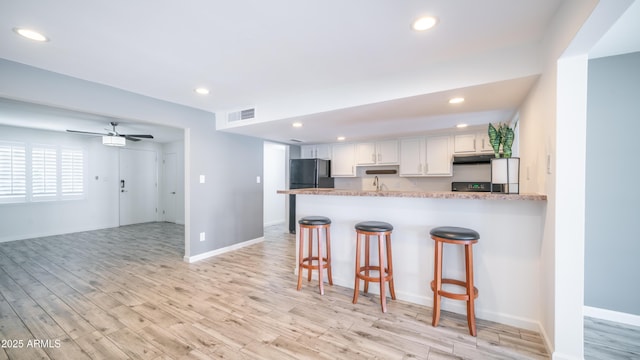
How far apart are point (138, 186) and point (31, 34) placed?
6.04 metres

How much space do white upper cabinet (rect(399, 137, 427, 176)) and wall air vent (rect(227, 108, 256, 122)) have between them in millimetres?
3051

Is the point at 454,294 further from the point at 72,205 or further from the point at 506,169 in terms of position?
the point at 72,205

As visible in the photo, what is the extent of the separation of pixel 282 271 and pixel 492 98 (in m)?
3.19

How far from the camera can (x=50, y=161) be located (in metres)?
5.54

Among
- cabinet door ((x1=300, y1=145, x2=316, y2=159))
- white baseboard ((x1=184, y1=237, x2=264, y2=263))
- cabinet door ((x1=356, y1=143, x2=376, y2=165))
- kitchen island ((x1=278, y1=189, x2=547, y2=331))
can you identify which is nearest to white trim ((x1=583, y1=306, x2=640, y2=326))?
kitchen island ((x1=278, y1=189, x2=547, y2=331))

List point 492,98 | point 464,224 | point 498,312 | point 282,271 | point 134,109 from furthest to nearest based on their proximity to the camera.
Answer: point 282,271 → point 134,109 → point 492,98 → point 464,224 → point 498,312

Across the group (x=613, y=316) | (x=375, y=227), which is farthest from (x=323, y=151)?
(x=613, y=316)

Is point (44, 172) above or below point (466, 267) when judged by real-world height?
above

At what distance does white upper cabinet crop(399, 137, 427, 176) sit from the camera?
195 inches

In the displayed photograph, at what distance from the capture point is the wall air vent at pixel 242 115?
146 inches

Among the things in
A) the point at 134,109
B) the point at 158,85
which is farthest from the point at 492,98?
the point at 134,109

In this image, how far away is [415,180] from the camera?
5.32 m

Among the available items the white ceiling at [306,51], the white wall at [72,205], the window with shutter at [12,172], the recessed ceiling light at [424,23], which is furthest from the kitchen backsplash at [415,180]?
the window with shutter at [12,172]

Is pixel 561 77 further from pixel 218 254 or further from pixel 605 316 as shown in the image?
pixel 218 254
